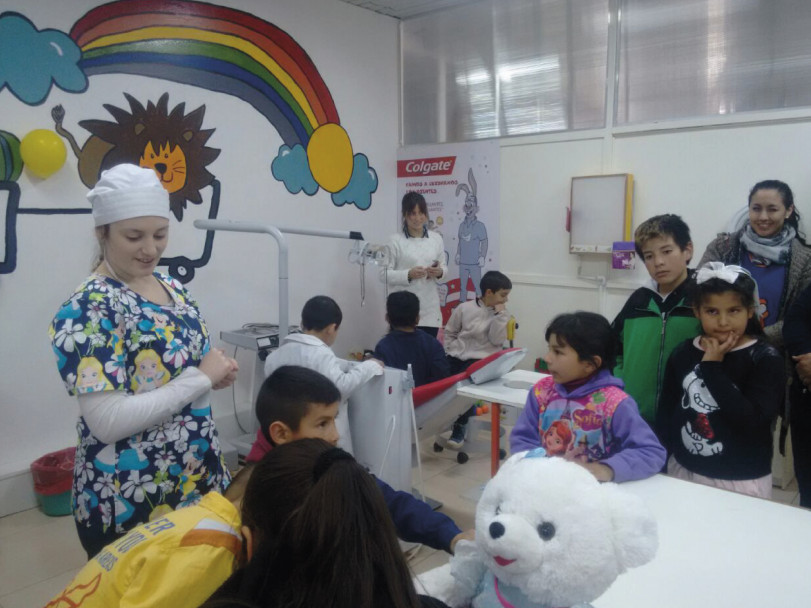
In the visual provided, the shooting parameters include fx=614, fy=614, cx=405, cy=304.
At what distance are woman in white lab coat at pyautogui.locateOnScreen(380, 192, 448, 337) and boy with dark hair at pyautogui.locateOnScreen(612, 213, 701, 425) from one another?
2.13m

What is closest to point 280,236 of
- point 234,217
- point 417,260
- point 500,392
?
point 234,217

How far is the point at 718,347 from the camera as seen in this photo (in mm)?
1718

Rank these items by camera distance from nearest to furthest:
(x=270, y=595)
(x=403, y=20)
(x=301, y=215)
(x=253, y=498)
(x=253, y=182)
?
(x=270, y=595) → (x=253, y=498) → (x=253, y=182) → (x=301, y=215) → (x=403, y=20)

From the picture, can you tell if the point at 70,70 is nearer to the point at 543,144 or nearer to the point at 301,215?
the point at 301,215

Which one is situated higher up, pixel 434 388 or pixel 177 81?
pixel 177 81

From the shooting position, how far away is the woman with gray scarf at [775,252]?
2.69 meters

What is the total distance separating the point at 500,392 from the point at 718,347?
971 mm

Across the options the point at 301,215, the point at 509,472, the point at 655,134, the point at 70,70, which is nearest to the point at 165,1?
the point at 70,70

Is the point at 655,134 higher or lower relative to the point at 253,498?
higher

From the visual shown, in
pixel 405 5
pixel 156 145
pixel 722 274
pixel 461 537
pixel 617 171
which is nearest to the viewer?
pixel 461 537

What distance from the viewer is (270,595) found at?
2.65ft

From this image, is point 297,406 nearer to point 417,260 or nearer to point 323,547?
point 323,547

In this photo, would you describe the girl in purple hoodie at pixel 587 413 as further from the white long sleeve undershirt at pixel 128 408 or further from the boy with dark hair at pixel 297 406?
the white long sleeve undershirt at pixel 128 408

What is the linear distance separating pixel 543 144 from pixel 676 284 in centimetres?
248
